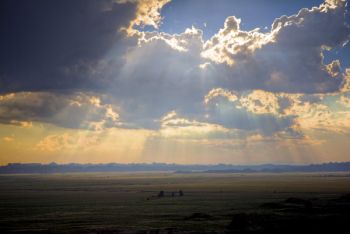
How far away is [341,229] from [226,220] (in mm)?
18776

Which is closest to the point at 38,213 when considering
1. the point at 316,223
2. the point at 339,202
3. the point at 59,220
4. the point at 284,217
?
the point at 59,220

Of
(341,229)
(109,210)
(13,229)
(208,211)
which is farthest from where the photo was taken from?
(109,210)

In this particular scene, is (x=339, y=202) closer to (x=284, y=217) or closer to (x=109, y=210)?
(x=284, y=217)

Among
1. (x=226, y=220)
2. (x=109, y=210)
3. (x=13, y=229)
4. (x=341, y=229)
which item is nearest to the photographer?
(x=341, y=229)

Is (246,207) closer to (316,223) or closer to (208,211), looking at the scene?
(208,211)

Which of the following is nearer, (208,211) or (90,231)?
(90,231)

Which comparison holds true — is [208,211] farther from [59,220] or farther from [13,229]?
[13,229]

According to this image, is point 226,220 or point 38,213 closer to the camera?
point 226,220

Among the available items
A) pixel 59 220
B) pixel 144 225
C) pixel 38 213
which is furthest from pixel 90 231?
pixel 38 213

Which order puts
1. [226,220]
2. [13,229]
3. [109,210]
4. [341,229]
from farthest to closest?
[109,210]
[226,220]
[13,229]
[341,229]

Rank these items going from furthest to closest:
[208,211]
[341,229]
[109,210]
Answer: [109,210] < [208,211] < [341,229]

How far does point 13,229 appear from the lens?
215 feet

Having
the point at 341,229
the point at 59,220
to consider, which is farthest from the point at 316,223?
the point at 59,220

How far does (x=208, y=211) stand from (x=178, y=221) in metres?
15.0
